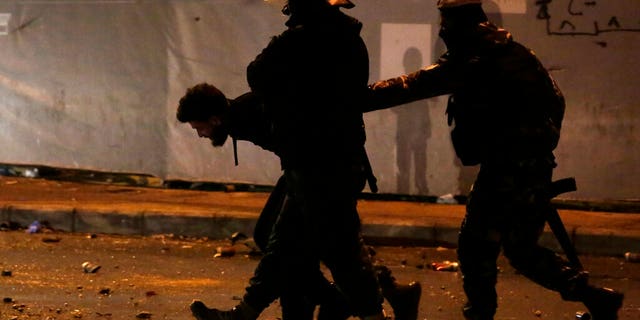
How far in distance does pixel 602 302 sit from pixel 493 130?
0.98 metres

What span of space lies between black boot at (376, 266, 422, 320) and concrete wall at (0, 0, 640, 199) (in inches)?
178

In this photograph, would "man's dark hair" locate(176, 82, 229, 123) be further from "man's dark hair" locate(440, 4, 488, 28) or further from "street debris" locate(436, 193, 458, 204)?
"street debris" locate(436, 193, 458, 204)

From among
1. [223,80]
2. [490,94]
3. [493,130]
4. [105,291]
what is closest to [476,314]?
[493,130]

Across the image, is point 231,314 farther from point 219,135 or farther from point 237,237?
point 237,237

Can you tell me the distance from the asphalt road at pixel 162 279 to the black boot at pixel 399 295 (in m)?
0.75

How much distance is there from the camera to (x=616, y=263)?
7785 mm

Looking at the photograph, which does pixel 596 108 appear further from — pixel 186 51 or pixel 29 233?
pixel 29 233

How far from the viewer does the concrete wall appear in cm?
936

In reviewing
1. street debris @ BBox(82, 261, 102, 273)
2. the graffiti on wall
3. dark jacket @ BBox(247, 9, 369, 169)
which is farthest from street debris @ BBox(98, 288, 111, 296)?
the graffiti on wall

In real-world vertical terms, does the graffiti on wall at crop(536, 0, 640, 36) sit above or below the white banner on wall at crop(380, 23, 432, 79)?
above

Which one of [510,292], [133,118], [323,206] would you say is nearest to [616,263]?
[510,292]

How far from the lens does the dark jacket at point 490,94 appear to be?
4.61 meters

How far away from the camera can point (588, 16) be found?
9312mm

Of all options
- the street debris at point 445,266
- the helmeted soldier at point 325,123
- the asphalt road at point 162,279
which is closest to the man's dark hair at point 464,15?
the helmeted soldier at point 325,123
